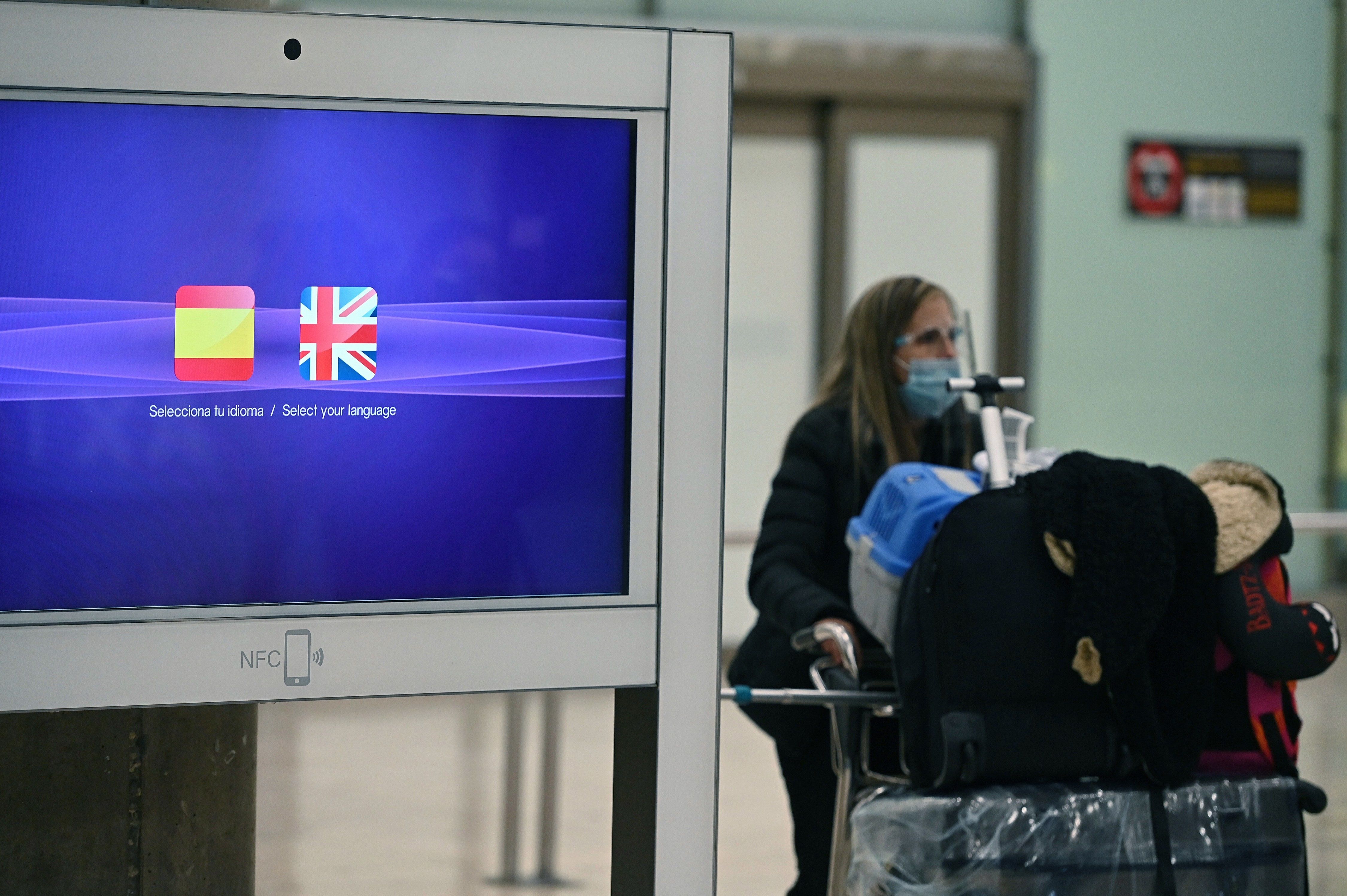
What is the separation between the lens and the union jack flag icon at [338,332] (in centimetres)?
168

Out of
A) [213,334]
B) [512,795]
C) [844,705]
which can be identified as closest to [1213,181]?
[512,795]

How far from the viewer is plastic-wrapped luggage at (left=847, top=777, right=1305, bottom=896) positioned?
7.21 feet

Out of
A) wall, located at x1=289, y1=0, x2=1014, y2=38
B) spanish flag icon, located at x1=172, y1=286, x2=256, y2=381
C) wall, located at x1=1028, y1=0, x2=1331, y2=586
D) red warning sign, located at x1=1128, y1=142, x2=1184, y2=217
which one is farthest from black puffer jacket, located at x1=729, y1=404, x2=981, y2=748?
red warning sign, located at x1=1128, y1=142, x2=1184, y2=217

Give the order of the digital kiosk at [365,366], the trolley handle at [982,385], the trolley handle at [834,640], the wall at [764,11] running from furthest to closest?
1. the wall at [764,11]
2. the trolley handle at [982,385]
3. the trolley handle at [834,640]
4. the digital kiosk at [365,366]

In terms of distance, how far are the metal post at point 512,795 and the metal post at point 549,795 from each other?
6 cm

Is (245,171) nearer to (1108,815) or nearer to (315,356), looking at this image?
(315,356)

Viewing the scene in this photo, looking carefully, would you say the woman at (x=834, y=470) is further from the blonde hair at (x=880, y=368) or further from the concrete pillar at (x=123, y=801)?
the concrete pillar at (x=123, y=801)

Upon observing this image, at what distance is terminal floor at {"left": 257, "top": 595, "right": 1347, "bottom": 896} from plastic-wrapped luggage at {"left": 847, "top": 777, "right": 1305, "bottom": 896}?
1.61 meters

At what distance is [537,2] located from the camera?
6320mm

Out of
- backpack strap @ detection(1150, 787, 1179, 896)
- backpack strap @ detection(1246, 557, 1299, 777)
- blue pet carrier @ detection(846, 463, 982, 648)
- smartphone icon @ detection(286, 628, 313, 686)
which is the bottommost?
backpack strap @ detection(1150, 787, 1179, 896)

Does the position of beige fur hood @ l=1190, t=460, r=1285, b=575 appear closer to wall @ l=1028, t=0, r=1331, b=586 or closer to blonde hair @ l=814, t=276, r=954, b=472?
blonde hair @ l=814, t=276, r=954, b=472

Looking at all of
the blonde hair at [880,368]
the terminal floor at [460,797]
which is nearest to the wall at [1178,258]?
the terminal floor at [460,797]

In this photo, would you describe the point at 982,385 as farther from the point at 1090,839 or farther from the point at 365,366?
the point at 365,366

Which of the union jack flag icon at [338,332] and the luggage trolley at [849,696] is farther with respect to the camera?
the luggage trolley at [849,696]
